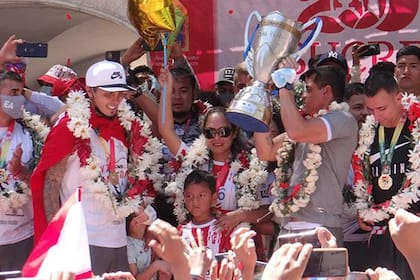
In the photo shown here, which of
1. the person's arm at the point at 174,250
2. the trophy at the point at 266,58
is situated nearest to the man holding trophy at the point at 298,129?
the trophy at the point at 266,58

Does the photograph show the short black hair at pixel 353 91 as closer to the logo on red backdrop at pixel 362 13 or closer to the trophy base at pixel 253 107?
the trophy base at pixel 253 107

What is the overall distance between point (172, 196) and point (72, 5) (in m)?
3.34

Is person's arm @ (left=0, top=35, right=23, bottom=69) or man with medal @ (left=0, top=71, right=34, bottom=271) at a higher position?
person's arm @ (left=0, top=35, right=23, bottom=69)

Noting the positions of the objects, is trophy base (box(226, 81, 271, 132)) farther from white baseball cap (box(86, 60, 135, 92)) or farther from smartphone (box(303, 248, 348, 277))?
smartphone (box(303, 248, 348, 277))

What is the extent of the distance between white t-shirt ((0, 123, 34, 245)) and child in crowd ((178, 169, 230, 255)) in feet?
3.19

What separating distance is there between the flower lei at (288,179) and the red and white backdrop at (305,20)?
214cm

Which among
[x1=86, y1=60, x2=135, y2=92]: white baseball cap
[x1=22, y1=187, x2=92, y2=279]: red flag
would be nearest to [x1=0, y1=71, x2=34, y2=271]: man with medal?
[x1=86, y1=60, x2=135, y2=92]: white baseball cap

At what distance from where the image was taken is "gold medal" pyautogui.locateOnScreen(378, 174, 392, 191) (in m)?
4.46

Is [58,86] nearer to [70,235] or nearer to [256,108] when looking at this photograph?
[256,108]

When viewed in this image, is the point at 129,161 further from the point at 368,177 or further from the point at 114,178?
the point at 368,177

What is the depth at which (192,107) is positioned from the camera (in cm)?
545

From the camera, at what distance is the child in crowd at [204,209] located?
15.7ft

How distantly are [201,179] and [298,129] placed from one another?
79cm


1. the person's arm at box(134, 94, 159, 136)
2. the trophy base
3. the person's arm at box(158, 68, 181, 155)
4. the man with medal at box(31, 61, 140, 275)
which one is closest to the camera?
the trophy base
